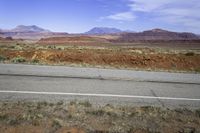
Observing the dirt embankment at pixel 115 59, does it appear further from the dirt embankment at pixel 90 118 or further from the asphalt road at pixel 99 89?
the dirt embankment at pixel 90 118

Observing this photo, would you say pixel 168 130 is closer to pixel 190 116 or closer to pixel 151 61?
pixel 190 116

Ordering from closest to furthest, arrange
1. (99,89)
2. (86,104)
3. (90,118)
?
(90,118), (86,104), (99,89)

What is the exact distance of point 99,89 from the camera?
9.95m

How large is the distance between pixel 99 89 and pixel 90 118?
3442mm

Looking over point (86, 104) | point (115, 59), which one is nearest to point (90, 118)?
point (86, 104)

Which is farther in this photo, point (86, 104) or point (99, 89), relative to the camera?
point (99, 89)

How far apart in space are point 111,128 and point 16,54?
24.9 m

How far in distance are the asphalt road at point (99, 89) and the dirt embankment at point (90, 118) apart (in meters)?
0.81

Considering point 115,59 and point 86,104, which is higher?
point 86,104

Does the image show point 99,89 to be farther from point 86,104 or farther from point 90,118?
point 90,118

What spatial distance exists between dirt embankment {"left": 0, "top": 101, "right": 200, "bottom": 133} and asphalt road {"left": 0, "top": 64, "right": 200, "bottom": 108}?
807 mm

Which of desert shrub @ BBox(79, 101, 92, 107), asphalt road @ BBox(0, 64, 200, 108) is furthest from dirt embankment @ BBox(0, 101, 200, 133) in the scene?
asphalt road @ BBox(0, 64, 200, 108)

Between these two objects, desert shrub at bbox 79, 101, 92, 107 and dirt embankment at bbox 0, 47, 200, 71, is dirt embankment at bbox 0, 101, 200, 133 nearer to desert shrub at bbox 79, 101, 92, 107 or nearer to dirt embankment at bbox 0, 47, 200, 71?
desert shrub at bbox 79, 101, 92, 107

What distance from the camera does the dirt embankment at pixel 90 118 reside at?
19.2 ft
